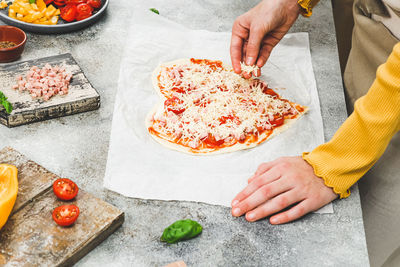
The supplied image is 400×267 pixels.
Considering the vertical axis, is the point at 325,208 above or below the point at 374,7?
below

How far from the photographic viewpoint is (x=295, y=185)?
5.47ft

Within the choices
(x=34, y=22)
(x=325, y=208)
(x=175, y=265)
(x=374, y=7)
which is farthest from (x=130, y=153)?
(x=374, y=7)

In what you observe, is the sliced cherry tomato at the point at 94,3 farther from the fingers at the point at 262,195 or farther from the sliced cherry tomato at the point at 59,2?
the fingers at the point at 262,195

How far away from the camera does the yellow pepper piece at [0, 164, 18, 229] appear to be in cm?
142

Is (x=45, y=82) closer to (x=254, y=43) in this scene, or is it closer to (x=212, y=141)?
(x=212, y=141)

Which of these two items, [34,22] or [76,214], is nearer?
[76,214]

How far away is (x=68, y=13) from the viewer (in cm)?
239

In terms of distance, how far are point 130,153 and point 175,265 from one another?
609 millimetres

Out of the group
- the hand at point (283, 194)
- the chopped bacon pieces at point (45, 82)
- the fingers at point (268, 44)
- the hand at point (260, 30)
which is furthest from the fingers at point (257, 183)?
the chopped bacon pieces at point (45, 82)

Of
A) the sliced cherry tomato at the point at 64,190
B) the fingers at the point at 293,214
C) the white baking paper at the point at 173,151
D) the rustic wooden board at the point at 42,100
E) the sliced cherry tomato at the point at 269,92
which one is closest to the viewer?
the sliced cherry tomato at the point at 64,190

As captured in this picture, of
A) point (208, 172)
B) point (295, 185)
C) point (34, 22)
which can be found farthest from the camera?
point (34, 22)

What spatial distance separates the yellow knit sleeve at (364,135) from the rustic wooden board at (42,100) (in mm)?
1041

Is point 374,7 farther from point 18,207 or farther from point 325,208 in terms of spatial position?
point 18,207

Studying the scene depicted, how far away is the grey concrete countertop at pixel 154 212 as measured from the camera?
156 cm
